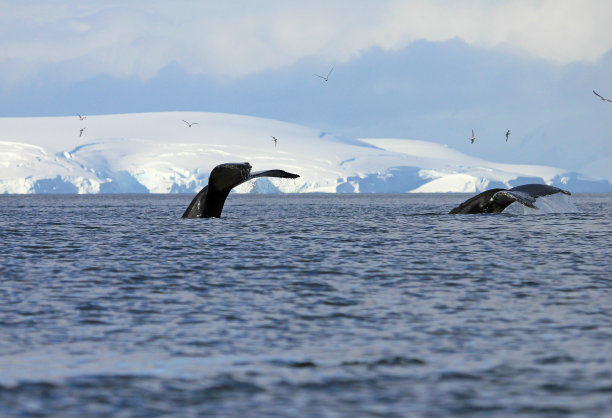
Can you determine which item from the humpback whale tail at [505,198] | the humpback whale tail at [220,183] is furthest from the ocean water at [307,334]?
the humpback whale tail at [505,198]

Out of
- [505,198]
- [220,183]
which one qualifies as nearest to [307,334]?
[220,183]

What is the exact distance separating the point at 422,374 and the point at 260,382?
1.81 meters

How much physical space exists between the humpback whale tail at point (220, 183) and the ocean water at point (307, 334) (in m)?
8.10

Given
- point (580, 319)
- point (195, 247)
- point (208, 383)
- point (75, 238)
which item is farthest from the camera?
point (75, 238)

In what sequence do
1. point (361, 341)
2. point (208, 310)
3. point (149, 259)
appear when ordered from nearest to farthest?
point (361, 341) < point (208, 310) < point (149, 259)

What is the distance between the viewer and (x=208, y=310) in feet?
50.7

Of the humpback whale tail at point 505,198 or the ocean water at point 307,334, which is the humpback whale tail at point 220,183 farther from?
the humpback whale tail at point 505,198

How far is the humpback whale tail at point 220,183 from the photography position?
34803 millimetres

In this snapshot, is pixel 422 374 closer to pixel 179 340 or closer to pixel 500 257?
pixel 179 340

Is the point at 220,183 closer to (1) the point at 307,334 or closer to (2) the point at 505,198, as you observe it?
(2) the point at 505,198

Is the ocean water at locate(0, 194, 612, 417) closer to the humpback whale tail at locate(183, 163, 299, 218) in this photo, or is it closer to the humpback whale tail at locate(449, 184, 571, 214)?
the humpback whale tail at locate(183, 163, 299, 218)

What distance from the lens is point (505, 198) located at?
47.4 meters

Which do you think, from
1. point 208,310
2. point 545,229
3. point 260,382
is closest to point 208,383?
point 260,382

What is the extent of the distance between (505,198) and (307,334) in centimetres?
3583
